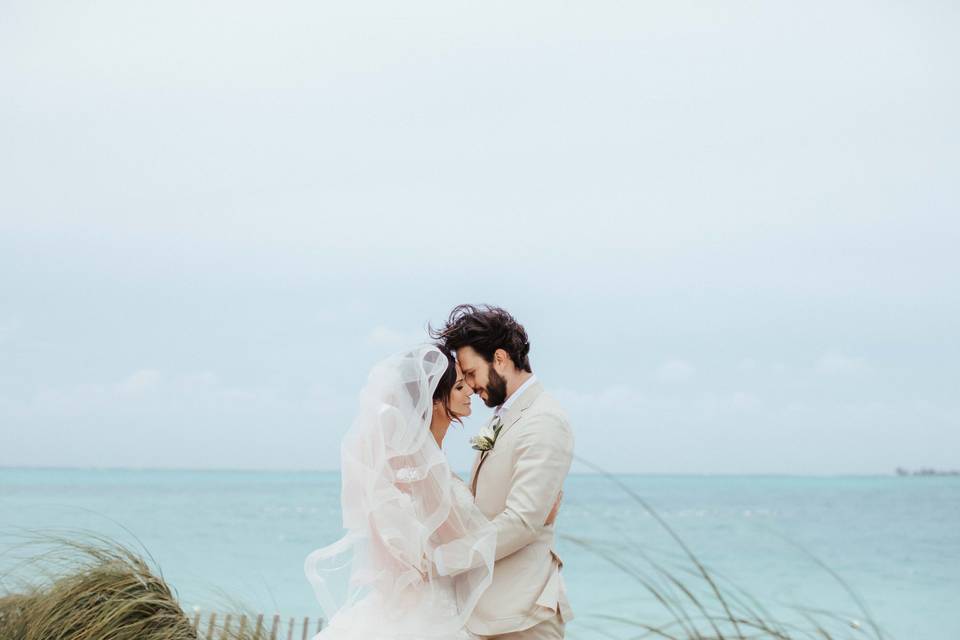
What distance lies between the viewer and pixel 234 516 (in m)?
32.0

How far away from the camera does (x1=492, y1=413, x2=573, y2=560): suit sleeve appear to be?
3676 millimetres

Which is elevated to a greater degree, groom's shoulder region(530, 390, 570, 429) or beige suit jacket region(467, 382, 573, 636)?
groom's shoulder region(530, 390, 570, 429)

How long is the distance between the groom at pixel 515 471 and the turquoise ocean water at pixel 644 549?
9.15 feet

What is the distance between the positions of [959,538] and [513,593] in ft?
93.6

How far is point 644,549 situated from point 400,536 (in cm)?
1248

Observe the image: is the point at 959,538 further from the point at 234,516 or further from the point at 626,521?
the point at 234,516

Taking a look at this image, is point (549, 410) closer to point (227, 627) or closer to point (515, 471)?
point (515, 471)

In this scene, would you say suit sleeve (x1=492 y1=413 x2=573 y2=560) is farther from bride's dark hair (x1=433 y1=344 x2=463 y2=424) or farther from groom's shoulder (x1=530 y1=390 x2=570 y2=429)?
bride's dark hair (x1=433 y1=344 x2=463 y2=424)

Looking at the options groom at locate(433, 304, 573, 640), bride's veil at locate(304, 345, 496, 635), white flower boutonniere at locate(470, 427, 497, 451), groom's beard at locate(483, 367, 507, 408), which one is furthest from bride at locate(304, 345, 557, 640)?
groom's beard at locate(483, 367, 507, 408)

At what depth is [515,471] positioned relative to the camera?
3.80 meters

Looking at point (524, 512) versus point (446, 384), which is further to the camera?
Answer: point (446, 384)

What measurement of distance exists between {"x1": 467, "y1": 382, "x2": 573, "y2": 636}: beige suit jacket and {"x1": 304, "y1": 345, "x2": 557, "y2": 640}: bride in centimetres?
10

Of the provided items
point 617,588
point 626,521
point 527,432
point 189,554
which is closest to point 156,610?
point 527,432

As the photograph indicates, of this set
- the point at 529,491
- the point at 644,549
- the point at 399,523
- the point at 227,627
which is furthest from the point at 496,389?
the point at 644,549
